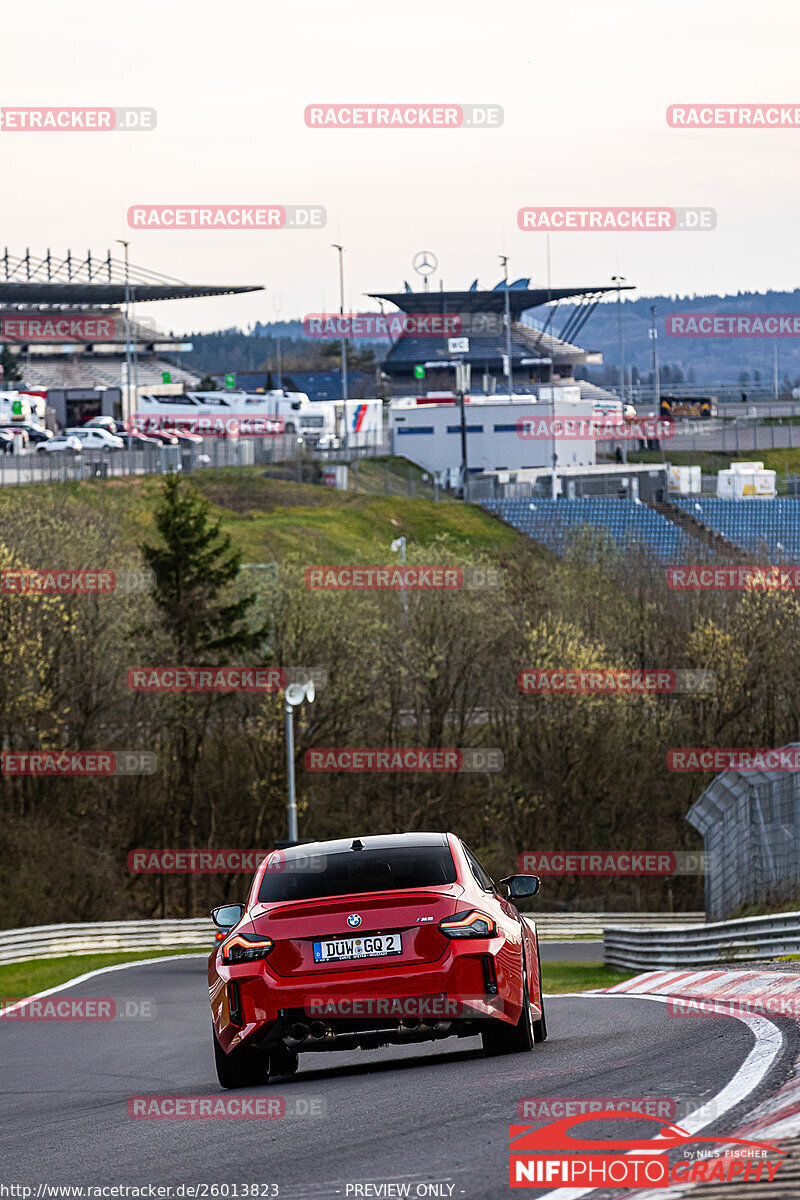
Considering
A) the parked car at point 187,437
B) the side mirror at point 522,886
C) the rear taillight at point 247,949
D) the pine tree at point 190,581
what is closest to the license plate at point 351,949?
the rear taillight at point 247,949

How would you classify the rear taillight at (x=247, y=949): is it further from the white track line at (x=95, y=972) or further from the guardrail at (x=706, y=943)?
the white track line at (x=95, y=972)

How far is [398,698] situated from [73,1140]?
41.5 meters

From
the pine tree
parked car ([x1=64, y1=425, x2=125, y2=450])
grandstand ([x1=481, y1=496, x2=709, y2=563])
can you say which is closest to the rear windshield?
the pine tree

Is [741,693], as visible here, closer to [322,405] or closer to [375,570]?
[375,570]

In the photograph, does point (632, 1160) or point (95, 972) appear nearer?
point (632, 1160)

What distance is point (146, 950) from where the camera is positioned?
33875 millimetres

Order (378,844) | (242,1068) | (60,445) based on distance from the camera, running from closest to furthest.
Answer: (242,1068) < (378,844) < (60,445)

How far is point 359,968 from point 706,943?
427 inches

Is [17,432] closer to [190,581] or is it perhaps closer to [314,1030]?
[190,581]

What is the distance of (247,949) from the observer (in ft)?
28.3

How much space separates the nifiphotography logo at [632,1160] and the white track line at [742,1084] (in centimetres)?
7

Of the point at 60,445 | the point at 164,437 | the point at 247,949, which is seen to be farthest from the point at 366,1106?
the point at 164,437

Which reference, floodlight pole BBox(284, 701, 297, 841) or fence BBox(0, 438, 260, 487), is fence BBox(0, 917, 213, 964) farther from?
fence BBox(0, 438, 260, 487)

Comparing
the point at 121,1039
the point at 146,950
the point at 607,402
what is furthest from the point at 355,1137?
the point at 607,402
